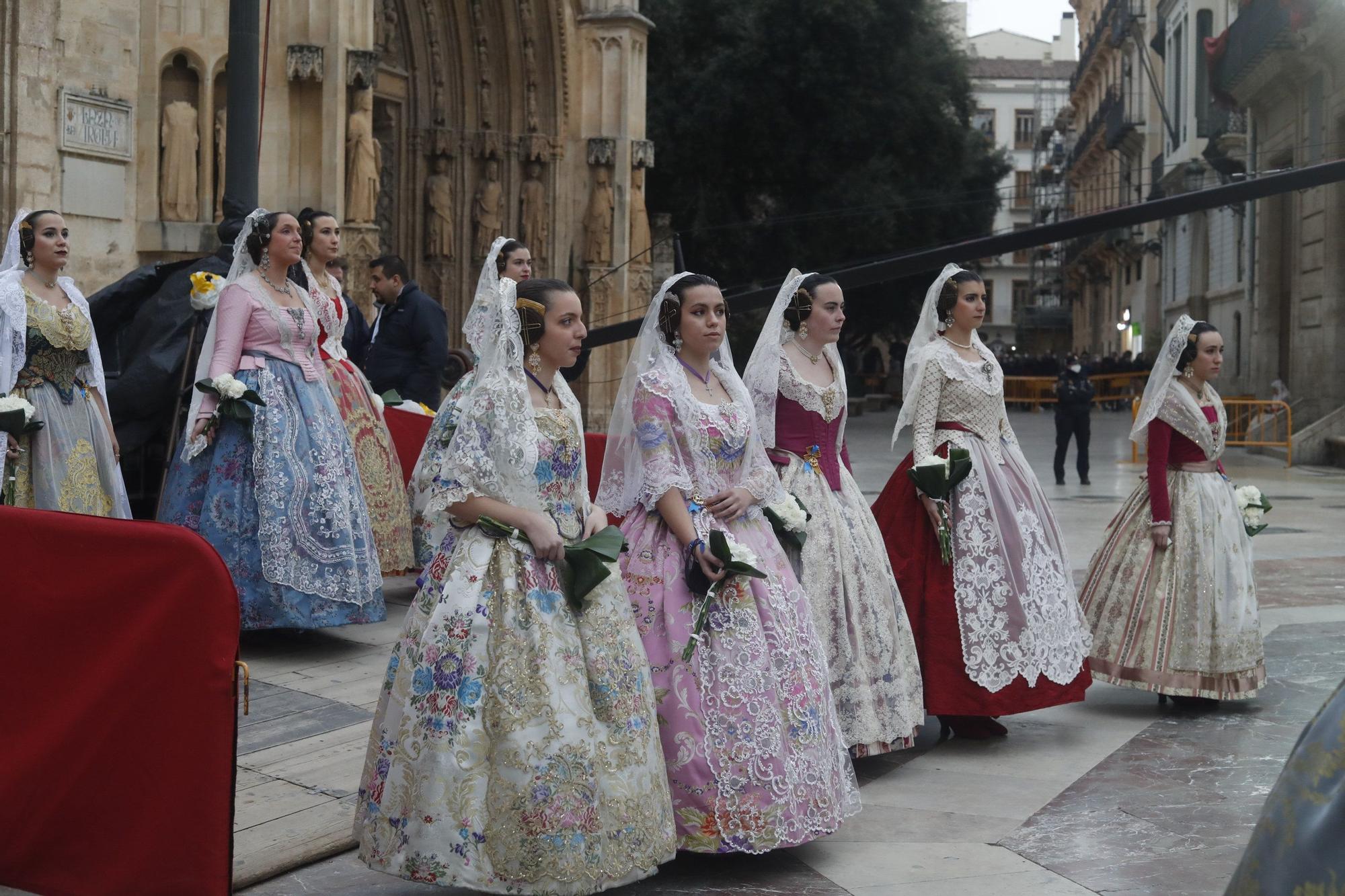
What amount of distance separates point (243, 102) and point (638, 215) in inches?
511

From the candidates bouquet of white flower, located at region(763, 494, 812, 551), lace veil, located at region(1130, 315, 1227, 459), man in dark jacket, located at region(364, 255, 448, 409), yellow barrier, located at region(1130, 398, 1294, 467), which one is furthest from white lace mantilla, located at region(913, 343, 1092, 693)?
yellow barrier, located at region(1130, 398, 1294, 467)

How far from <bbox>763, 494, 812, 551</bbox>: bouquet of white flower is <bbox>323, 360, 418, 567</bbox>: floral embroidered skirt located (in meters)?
3.13

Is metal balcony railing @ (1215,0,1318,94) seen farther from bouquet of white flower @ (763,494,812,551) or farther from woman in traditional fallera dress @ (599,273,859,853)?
woman in traditional fallera dress @ (599,273,859,853)

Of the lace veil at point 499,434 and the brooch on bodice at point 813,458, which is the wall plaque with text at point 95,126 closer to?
the brooch on bodice at point 813,458

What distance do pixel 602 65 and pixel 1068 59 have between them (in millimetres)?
83002

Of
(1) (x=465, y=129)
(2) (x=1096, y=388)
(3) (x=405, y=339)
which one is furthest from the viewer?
(2) (x=1096, y=388)

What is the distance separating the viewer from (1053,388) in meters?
39.2

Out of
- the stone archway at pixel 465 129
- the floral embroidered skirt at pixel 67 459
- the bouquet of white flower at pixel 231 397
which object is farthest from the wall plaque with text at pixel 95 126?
the stone archway at pixel 465 129

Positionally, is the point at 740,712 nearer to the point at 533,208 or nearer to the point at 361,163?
the point at 361,163

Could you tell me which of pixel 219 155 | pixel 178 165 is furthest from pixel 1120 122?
pixel 178 165

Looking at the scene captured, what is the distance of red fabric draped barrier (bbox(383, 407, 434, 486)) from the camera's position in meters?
8.87

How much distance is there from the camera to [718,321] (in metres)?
4.93

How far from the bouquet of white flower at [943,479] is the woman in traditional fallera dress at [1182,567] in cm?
122

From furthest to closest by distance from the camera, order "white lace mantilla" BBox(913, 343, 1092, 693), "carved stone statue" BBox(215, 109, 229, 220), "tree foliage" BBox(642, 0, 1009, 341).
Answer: "tree foliage" BBox(642, 0, 1009, 341)
"carved stone statue" BBox(215, 109, 229, 220)
"white lace mantilla" BBox(913, 343, 1092, 693)
